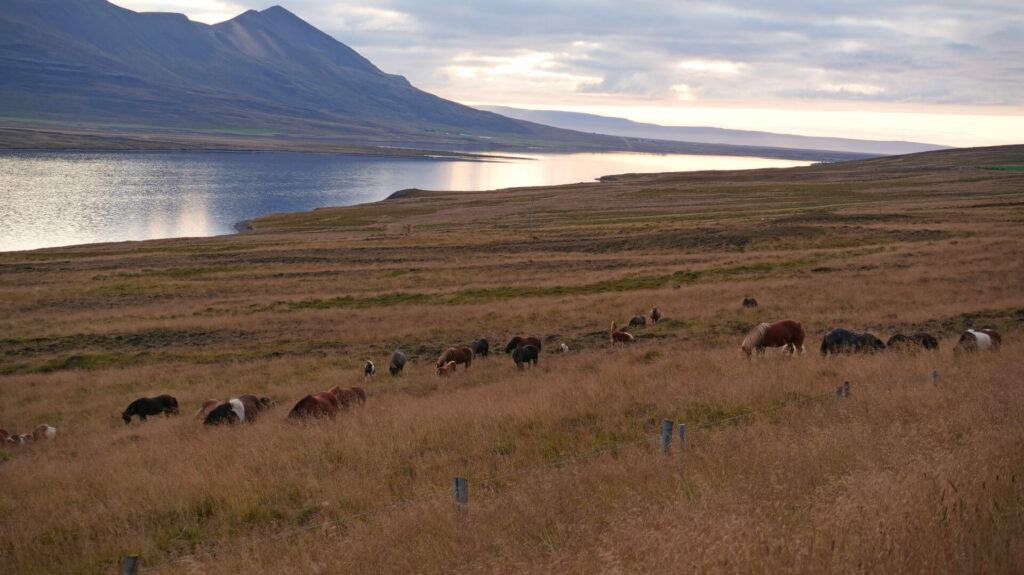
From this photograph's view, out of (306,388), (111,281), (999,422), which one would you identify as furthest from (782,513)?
(111,281)

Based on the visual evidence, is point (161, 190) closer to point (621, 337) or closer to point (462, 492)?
point (621, 337)

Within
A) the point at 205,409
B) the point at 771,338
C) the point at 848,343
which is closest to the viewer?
the point at 205,409

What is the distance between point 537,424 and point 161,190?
406ft

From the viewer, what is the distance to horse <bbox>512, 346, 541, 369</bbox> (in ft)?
67.5

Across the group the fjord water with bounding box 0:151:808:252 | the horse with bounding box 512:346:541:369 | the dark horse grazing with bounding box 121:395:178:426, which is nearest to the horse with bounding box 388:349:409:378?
the horse with bounding box 512:346:541:369

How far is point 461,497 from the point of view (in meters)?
7.45

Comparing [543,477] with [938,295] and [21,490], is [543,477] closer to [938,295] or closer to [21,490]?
[21,490]

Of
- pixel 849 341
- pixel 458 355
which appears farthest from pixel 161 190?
pixel 849 341

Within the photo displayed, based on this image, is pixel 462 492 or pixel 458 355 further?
pixel 458 355

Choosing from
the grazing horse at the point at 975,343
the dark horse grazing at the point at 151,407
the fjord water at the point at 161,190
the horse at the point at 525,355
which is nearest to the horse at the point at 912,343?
the grazing horse at the point at 975,343

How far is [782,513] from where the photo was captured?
644 centimetres

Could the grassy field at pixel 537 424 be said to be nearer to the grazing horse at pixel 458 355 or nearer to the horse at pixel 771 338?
the horse at pixel 771 338

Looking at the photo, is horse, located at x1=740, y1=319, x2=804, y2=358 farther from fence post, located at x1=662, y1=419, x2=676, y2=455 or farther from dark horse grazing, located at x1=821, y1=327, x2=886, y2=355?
fence post, located at x1=662, y1=419, x2=676, y2=455

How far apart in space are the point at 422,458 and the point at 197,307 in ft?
91.3
